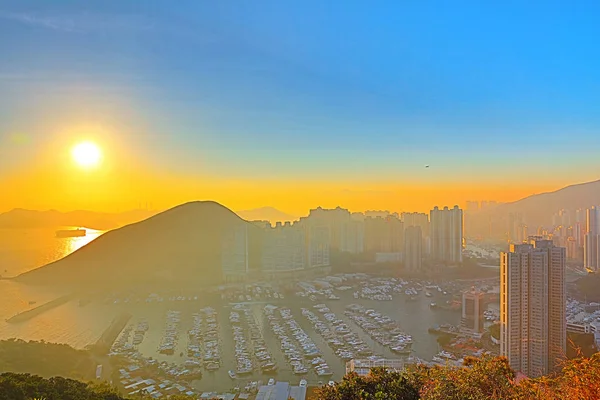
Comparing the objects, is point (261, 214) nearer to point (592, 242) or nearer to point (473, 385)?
point (592, 242)

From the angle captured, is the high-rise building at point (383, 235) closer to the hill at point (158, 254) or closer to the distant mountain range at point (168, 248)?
the distant mountain range at point (168, 248)

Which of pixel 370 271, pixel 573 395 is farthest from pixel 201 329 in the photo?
pixel 370 271

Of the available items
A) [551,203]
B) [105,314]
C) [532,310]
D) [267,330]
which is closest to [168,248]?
[105,314]

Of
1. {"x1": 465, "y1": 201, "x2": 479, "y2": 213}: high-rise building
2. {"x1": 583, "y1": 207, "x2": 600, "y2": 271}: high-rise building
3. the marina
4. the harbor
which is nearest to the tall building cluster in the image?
the marina

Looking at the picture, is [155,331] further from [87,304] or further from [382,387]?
[382,387]

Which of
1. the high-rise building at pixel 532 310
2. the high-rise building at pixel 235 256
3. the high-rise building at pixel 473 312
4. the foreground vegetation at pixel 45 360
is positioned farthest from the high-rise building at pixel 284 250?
the high-rise building at pixel 532 310
